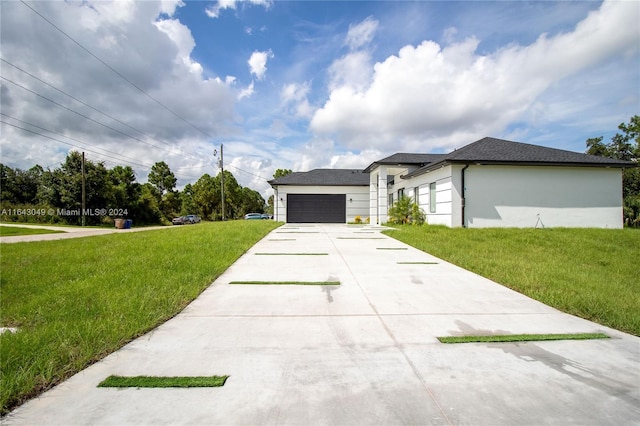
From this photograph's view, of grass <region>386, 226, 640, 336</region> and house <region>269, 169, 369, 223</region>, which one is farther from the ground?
house <region>269, 169, 369, 223</region>

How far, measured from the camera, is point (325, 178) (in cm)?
2366

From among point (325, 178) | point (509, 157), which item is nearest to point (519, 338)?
point (509, 157)

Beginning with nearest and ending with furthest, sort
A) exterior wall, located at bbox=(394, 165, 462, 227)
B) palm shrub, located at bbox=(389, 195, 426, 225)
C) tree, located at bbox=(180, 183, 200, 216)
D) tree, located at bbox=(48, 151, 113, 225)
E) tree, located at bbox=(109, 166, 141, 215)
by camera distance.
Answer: exterior wall, located at bbox=(394, 165, 462, 227)
palm shrub, located at bbox=(389, 195, 426, 225)
tree, located at bbox=(48, 151, 113, 225)
tree, located at bbox=(109, 166, 141, 215)
tree, located at bbox=(180, 183, 200, 216)

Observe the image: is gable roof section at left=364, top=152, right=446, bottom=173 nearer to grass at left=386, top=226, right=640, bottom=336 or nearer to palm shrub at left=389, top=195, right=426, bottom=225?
palm shrub at left=389, top=195, right=426, bottom=225

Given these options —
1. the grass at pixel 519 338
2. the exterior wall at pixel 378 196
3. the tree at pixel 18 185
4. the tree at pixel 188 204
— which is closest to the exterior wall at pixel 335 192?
the exterior wall at pixel 378 196

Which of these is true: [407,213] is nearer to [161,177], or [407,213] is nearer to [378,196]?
[378,196]

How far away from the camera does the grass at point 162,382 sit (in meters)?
2.23

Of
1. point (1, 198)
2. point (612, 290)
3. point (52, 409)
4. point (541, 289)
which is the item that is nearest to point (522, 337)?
point (541, 289)

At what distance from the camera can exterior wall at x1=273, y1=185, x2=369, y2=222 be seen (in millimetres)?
22266

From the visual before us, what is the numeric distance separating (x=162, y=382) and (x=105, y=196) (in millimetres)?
34472

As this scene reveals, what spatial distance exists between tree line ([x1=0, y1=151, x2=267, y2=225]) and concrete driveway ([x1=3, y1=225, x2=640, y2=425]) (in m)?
31.3

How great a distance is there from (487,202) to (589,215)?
4738 millimetres

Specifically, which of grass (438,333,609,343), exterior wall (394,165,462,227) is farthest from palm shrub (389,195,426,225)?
grass (438,333,609,343)

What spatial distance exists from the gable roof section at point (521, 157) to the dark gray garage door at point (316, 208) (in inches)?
340
